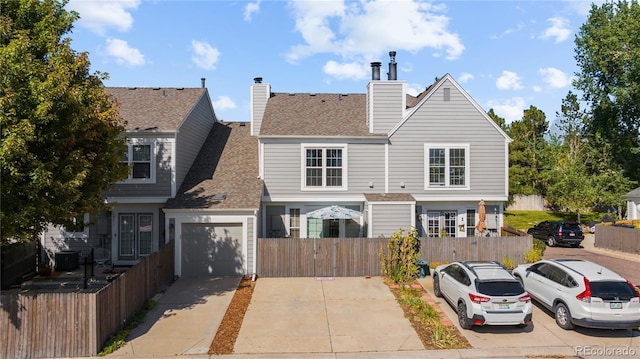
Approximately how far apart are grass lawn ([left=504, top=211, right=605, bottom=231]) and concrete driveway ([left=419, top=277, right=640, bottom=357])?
28.7 meters

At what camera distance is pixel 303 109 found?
78.4 feet

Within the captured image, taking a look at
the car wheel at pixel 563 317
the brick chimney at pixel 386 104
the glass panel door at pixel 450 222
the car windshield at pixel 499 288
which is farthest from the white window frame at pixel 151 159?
the car wheel at pixel 563 317

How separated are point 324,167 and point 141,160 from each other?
8899 mm

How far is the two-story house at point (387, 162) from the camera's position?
21406 millimetres

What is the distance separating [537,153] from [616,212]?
990 cm

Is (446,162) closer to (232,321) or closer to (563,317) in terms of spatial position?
(563,317)

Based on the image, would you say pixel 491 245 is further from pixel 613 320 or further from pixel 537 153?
pixel 537 153

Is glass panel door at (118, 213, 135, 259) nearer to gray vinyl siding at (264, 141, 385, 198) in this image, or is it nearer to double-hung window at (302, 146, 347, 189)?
gray vinyl siding at (264, 141, 385, 198)

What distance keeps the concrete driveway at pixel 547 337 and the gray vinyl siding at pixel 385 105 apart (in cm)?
1178

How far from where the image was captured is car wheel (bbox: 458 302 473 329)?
11848 millimetres

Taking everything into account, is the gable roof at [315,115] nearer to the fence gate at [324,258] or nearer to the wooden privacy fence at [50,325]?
the fence gate at [324,258]

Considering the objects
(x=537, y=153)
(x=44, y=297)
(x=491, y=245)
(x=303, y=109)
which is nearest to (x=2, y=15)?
(x=44, y=297)

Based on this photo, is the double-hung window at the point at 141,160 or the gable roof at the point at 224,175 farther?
the double-hung window at the point at 141,160

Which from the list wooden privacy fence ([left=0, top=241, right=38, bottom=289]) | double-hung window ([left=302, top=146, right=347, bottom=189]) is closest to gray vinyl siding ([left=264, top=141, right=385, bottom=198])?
double-hung window ([left=302, top=146, right=347, bottom=189])
